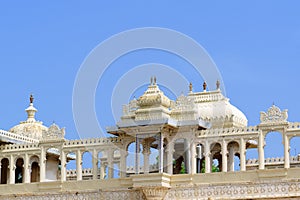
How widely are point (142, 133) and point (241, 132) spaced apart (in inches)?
174

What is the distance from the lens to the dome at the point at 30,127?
4575 cm

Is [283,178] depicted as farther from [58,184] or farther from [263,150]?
[58,184]

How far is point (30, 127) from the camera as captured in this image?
46094mm

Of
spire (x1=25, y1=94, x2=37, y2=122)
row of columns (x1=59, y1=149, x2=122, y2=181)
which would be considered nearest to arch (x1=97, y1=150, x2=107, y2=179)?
row of columns (x1=59, y1=149, x2=122, y2=181)

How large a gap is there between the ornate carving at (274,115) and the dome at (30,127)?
1482 centimetres

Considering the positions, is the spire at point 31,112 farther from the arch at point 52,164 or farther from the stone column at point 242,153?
the stone column at point 242,153

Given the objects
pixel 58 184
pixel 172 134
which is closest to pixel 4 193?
pixel 58 184

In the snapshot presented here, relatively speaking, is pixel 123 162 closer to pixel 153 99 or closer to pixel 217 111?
pixel 153 99

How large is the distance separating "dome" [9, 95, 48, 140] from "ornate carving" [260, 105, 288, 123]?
1482 centimetres

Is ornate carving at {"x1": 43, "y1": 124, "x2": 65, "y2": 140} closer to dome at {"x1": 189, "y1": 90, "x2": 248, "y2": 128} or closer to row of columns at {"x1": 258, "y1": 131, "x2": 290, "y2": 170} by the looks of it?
dome at {"x1": 189, "y1": 90, "x2": 248, "y2": 128}

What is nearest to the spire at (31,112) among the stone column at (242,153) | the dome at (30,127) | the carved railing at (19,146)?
the dome at (30,127)

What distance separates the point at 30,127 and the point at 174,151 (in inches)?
439

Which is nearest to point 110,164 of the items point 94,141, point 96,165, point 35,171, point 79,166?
point 96,165

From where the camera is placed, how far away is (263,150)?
117 ft
